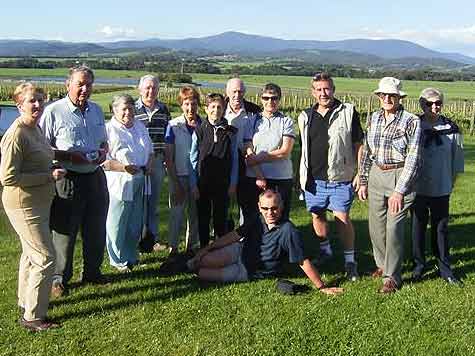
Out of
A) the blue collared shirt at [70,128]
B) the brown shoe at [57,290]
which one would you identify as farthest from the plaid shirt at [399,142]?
the brown shoe at [57,290]

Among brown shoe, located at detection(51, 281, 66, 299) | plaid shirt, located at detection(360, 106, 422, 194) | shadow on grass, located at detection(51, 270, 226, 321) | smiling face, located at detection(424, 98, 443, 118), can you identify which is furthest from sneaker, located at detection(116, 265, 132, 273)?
smiling face, located at detection(424, 98, 443, 118)

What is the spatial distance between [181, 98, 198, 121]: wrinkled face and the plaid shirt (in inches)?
Answer: 80.6

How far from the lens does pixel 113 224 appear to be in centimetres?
640

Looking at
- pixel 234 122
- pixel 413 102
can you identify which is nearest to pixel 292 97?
pixel 413 102

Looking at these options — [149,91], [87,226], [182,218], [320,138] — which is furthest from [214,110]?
[87,226]

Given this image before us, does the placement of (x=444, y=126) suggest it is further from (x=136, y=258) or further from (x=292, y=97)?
(x=292, y=97)

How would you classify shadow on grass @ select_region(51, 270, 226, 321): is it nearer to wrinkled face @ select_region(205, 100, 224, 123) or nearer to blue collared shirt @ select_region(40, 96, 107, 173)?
blue collared shirt @ select_region(40, 96, 107, 173)

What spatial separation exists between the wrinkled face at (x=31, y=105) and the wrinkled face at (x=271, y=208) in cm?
233

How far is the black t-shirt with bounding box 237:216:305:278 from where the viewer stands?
5871 mm

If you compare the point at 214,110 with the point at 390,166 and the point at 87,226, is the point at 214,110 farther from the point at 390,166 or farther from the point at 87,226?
the point at 390,166

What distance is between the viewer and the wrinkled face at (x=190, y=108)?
6751 mm

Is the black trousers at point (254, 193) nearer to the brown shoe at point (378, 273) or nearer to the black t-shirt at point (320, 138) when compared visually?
the black t-shirt at point (320, 138)

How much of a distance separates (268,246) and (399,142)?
169 cm

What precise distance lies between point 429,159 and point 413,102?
126 ft
